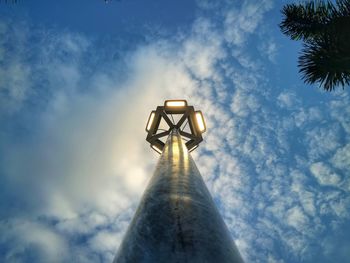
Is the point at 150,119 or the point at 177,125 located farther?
the point at 150,119

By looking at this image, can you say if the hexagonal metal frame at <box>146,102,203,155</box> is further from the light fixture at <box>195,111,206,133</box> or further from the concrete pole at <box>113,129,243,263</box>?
the concrete pole at <box>113,129,243,263</box>

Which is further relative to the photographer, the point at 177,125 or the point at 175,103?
the point at 175,103

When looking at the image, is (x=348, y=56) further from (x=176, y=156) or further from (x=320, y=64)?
(x=176, y=156)

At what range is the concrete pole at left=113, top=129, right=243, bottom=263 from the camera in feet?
4.91

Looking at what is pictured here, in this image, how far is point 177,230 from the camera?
65.2 inches

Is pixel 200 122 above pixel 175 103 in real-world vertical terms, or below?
below

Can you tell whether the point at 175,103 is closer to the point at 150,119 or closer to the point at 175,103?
the point at 175,103

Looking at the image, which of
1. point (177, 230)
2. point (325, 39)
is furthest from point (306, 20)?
point (177, 230)

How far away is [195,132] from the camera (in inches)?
314

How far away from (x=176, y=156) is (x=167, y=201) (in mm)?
1140

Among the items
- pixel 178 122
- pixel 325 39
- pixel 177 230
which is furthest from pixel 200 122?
pixel 177 230

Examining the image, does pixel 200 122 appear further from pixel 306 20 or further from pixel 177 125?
pixel 306 20

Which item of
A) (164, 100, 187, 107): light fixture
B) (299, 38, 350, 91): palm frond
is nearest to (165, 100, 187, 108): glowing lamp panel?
(164, 100, 187, 107): light fixture

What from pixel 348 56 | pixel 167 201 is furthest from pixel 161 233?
pixel 348 56
